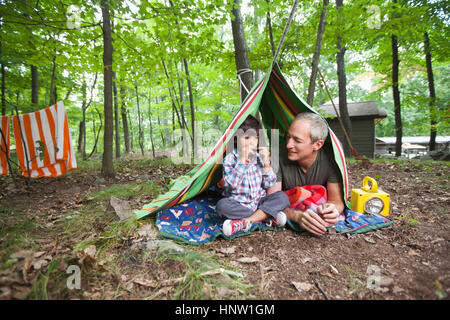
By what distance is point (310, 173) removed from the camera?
2482mm

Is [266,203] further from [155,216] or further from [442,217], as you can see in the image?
[442,217]

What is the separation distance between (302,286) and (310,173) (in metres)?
1.36

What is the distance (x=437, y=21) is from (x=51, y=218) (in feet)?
36.4

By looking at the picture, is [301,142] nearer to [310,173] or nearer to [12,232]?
[310,173]

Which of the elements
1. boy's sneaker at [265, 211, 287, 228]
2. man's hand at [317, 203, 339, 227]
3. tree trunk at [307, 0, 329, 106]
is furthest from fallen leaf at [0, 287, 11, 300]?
tree trunk at [307, 0, 329, 106]

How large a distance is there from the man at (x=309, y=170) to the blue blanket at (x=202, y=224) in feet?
0.46

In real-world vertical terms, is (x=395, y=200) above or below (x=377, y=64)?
below

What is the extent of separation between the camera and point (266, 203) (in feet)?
7.36

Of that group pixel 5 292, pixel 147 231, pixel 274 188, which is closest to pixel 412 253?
pixel 274 188

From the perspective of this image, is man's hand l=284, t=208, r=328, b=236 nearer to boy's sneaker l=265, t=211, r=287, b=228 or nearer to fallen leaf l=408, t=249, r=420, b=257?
boy's sneaker l=265, t=211, r=287, b=228

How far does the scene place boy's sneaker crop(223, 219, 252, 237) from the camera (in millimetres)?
→ 2004

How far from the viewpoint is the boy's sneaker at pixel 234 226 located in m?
2.00

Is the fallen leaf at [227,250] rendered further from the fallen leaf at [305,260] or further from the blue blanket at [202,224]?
the fallen leaf at [305,260]

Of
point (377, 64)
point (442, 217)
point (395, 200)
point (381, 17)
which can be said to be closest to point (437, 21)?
point (377, 64)
